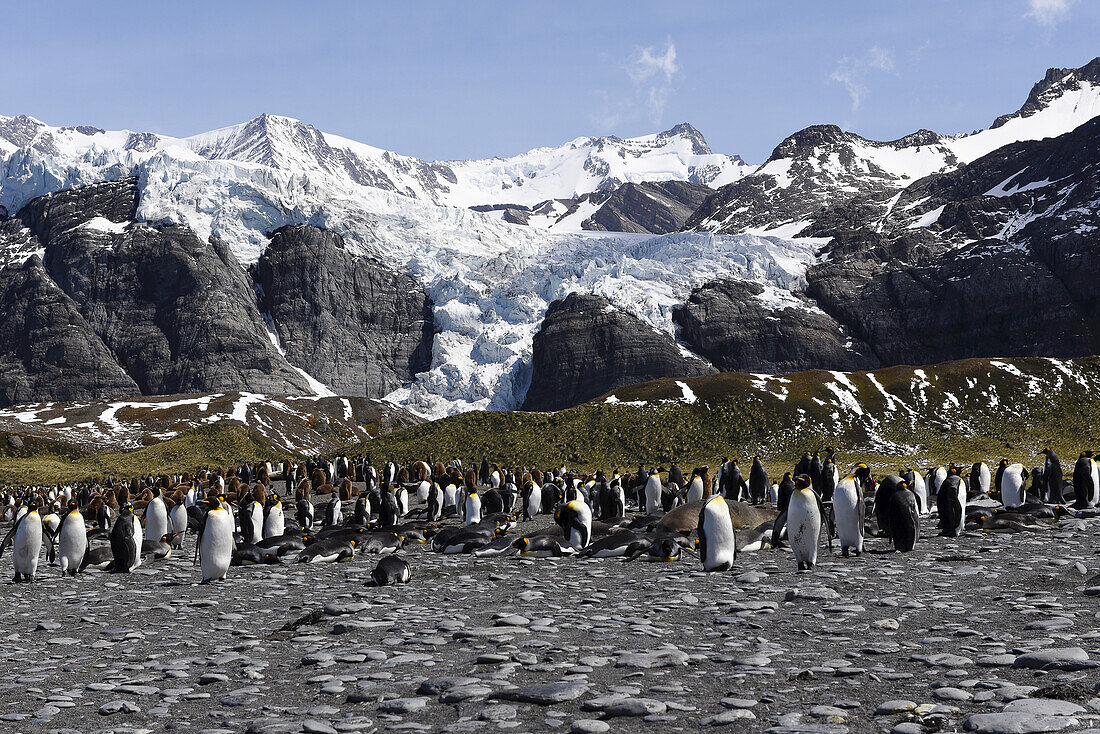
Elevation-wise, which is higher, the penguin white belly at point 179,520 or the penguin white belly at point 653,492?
the penguin white belly at point 653,492

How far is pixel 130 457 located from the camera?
63625 millimetres

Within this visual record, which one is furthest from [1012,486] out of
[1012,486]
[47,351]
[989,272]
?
[47,351]

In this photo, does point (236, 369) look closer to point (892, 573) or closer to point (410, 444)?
point (410, 444)

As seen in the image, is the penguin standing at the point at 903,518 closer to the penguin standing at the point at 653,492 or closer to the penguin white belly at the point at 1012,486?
the penguin white belly at the point at 1012,486

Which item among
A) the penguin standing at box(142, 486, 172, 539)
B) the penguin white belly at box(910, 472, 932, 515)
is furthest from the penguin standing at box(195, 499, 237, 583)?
the penguin white belly at box(910, 472, 932, 515)

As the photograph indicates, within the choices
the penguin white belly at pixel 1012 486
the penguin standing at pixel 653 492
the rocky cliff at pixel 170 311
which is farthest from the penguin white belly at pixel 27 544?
the rocky cliff at pixel 170 311

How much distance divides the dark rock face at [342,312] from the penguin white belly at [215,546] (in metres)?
161

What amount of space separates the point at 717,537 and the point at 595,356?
136 meters

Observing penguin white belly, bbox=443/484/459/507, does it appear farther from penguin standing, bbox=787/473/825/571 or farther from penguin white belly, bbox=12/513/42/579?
penguin standing, bbox=787/473/825/571

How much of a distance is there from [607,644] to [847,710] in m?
3.03

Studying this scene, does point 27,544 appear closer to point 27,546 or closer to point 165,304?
point 27,546

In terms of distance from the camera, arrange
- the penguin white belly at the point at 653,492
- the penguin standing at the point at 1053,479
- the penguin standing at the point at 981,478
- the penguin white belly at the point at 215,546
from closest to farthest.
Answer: the penguin white belly at the point at 215,546 < the penguin standing at the point at 1053,479 < the penguin white belly at the point at 653,492 < the penguin standing at the point at 981,478

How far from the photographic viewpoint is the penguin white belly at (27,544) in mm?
15969

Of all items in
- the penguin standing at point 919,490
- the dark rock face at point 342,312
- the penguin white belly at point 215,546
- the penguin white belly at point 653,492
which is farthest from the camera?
the dark rock face at point 342,312
